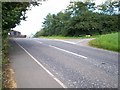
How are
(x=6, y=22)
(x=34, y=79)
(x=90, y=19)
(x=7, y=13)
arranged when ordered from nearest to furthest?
(x=34, y=79)
(x=6, y=22)
(x=7, y=13)
(x=90, y=19)

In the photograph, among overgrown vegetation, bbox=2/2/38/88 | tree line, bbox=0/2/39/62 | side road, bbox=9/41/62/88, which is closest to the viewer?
side road, bbox=9/41/62/88

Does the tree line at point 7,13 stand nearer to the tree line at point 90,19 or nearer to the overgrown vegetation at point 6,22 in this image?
the overgrown vegetation at point 6,22

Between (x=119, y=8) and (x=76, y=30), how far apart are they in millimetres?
12475

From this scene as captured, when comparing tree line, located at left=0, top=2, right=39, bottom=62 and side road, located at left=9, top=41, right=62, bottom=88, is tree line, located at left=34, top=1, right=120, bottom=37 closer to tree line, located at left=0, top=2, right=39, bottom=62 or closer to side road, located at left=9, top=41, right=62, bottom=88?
tree line, located at left=0, top=2, right=39, bottom=62

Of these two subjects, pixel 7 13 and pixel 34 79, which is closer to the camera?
pixel 34 79

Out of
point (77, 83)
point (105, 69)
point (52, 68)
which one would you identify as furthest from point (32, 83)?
point (105, 69)

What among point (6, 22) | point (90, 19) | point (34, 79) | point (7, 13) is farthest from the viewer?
point (90, 19)

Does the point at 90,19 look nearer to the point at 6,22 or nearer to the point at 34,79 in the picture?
the point at 6,22

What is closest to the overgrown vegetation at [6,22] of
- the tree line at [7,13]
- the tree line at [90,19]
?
the tree line at [7,13]

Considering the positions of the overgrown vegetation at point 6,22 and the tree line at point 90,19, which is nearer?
the overgrown vegetation at point 6,22

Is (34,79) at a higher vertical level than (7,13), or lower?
lower

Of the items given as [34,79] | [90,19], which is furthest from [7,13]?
[90,19]

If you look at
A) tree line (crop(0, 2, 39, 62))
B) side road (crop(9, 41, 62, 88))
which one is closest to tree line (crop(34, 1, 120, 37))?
tree line (crop(0, 2, 39, 62))

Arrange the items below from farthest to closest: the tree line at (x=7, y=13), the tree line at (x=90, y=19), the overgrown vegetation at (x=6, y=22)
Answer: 1. the tree line at (x=90, y=19)
2. the tree line at (x=7, y=13)
3. the overgrown vegetation at (x=6, y=22)
